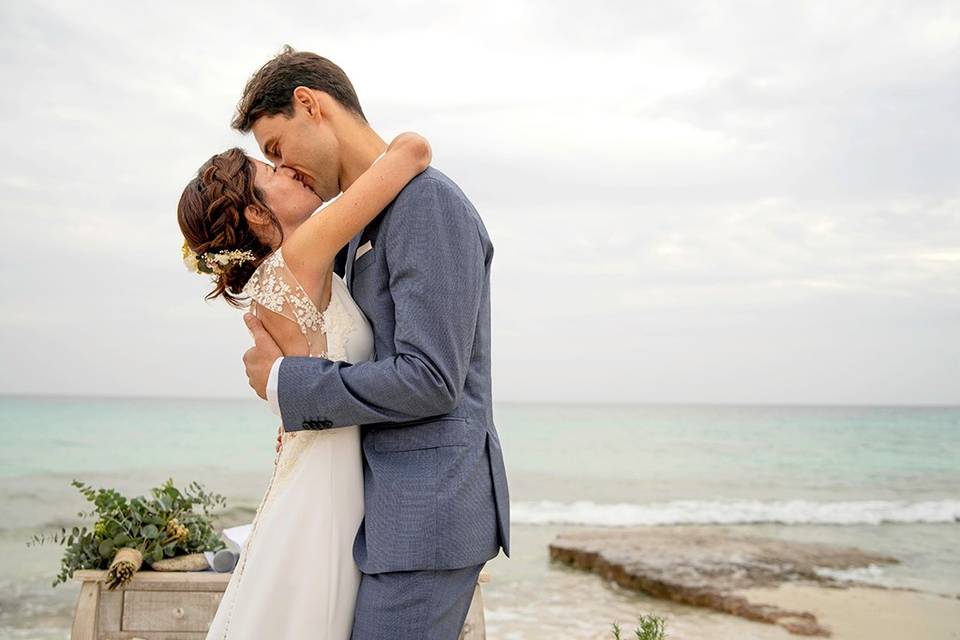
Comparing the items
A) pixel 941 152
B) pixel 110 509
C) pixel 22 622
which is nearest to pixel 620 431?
pixel 941 152

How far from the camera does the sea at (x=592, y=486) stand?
836 centimetres

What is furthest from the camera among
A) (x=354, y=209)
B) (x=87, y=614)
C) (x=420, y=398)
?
(x=87, y=614)

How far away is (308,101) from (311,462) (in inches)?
28.9

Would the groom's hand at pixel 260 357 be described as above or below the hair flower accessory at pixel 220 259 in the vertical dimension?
below

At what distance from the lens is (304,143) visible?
73.5 inches

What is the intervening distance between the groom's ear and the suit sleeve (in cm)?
32

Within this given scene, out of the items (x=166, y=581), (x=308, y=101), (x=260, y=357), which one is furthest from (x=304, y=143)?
(x=166, y=581)

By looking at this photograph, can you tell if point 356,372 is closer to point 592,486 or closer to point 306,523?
point 306,523

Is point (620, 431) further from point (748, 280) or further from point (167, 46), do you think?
point (167, 46)

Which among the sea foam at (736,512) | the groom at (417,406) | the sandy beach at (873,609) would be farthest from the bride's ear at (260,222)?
the sea foam at (736,512)

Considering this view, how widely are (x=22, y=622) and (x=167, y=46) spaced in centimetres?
813

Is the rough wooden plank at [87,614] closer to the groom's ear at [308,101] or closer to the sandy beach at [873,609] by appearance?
the groom's ear at [308,101]

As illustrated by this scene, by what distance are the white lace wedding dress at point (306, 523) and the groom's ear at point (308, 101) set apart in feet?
1.05

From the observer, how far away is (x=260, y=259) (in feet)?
6.20
